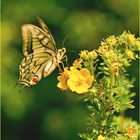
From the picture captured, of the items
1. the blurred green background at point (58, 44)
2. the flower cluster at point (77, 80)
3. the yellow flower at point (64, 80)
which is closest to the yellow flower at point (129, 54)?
the flower cluster at point (77, 80)

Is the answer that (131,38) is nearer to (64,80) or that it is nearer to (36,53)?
(64,80)

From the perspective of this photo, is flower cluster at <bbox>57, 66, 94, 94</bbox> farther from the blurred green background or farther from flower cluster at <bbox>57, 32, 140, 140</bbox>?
the blurred green background

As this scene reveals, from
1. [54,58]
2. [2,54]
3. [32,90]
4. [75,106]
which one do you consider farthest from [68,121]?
[54,58]

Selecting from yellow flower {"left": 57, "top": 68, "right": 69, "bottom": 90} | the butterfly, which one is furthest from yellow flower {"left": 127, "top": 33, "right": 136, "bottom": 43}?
the butterfly

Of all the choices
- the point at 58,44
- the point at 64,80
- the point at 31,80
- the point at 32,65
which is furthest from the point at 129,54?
the point at 58,44

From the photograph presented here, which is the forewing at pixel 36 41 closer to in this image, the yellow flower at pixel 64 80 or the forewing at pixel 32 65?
the forewing at pixel 32 65

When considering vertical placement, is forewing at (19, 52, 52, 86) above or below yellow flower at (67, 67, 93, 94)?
above

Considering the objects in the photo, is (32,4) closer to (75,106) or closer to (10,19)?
(10,19)
